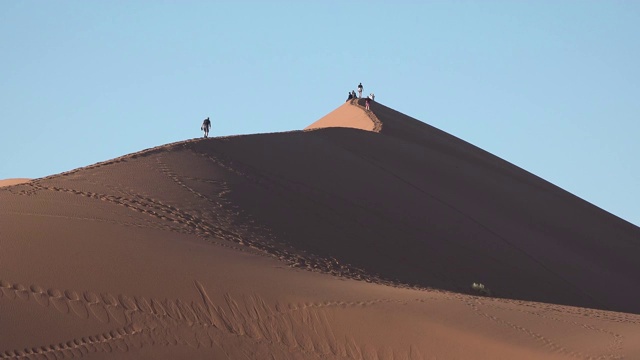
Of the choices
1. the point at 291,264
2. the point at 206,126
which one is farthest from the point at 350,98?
the point at 291,264

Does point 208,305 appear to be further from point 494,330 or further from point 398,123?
point 398,123

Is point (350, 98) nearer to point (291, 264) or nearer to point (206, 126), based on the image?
point (206, 126)

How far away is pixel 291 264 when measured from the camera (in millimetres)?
16297

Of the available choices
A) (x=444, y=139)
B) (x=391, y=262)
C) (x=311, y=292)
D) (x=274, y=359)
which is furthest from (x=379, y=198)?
(x=444, y=139)

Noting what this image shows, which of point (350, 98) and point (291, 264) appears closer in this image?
point (291, 264)

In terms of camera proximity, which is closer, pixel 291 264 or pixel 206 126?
pixel 291 264

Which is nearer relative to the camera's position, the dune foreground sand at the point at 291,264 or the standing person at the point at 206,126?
the dune foreground sand at the point at 291,264

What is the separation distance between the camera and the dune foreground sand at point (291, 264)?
12.5m

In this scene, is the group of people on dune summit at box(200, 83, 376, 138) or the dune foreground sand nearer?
the dune foreground sand

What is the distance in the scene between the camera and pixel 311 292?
14031 mm

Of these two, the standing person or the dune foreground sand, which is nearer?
the dune foreground sand

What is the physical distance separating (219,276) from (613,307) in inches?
459

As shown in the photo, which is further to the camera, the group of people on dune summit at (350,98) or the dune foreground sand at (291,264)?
the group of people on dune summit at (350,98)

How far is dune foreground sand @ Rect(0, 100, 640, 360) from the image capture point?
1249 cm
